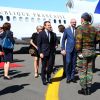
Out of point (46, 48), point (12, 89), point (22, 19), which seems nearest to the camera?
point (12, 89)

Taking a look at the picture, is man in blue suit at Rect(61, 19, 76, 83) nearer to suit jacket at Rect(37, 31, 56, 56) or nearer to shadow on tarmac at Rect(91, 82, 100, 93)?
suit jacket at Rect(37, 31, 56, 56)

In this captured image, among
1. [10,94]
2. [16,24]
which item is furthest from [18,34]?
[10,94]

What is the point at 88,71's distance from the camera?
9234mm

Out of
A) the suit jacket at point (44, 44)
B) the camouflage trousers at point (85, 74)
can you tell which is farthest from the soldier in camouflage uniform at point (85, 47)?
the suit jacket at point (44, 44)

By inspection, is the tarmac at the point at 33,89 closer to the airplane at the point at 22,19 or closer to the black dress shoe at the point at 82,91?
the black dress shoe at the point at 82,91

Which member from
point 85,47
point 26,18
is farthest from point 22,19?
point 85,47

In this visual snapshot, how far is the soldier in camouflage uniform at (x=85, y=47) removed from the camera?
9.08m

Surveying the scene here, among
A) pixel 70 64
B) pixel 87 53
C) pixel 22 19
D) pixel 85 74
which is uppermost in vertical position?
pixel 22 19

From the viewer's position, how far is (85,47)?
916cm

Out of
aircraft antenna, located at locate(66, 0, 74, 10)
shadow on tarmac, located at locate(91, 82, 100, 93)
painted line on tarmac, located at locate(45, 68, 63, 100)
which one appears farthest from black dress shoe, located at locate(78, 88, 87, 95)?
aircraft antenna, located at locate(66, 0, 74, 10)

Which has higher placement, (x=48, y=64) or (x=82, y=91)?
(x=48, y=64)

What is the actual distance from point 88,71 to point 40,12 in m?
19.5

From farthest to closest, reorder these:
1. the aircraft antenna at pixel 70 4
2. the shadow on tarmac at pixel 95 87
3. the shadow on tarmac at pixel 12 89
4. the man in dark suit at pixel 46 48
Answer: the aircraft antenna at pixel 70 4 < the man in dark suit at pixel 46 48 < the shadow on tarmac at pixel 95 87 < the shadow on tarmac at pixel 12 89

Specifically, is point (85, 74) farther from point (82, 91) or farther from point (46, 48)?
point (46, 48)
